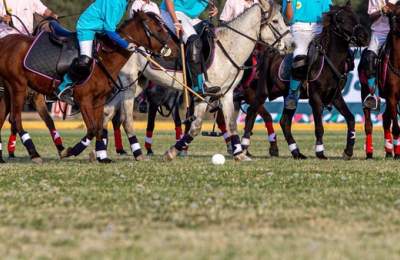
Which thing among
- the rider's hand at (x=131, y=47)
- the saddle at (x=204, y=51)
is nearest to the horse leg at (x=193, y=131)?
the saddle at (x=204, y=51)

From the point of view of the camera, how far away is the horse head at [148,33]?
51.0ft

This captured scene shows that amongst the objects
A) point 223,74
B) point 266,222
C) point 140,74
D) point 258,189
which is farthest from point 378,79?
point 266,222

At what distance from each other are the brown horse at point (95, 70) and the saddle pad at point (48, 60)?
0.36ft

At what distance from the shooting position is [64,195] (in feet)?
34.7

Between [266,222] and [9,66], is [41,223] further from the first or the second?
[9,66]

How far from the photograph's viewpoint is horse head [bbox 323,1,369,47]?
16938 millimetres

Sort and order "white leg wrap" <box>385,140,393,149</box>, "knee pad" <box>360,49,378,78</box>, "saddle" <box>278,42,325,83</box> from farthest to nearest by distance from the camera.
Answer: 1. "white leg wrap" <box>385,140,393,149</box>
2. "knee pad" <box>360,49,378,78</box>
3. "saddle" <box>278,42,325,83</box>

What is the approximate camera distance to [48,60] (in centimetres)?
1526

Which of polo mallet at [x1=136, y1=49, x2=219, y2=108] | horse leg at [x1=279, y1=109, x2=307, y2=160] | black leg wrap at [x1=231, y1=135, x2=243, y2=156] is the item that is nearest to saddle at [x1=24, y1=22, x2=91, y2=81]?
polo mallet at [x1=136, y1=49, x2=219, y2=108]

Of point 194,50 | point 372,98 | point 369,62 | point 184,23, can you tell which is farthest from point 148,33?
point 372,98

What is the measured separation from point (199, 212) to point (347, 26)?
8600 millimetres

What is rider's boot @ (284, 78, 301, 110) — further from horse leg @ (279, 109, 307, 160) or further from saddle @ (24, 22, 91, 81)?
saddle @ (24, 22, 91, 81)

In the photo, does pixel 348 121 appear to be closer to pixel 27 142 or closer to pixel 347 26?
pixel 347 26

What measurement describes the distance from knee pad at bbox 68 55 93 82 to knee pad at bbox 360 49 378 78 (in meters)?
4.73
